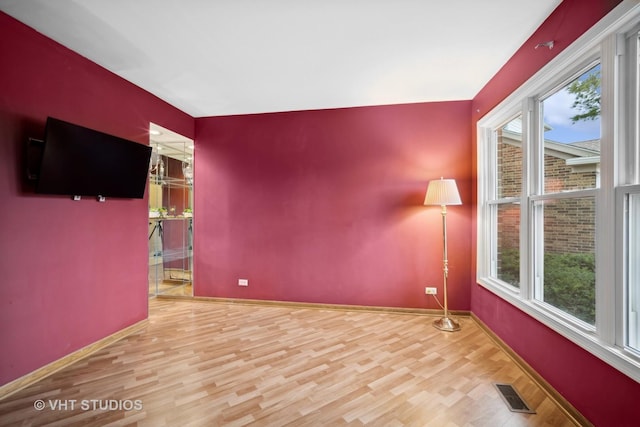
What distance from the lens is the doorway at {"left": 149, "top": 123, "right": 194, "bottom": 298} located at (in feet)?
14.1

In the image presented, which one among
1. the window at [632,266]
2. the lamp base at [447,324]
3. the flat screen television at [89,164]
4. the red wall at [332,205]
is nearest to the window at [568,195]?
the window at [632,266]

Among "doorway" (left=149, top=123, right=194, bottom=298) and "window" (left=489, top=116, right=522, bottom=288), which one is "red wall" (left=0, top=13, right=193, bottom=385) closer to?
"doorway" (left=149, top=123, right=194, bottom=298)

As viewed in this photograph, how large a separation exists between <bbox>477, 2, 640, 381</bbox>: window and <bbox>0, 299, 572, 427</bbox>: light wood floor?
67 cm

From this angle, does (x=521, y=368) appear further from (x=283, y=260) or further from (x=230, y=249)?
(x=230, y=249)

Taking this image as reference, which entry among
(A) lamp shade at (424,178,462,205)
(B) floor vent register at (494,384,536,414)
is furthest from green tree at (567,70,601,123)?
(B) floor vent register at (494,384,536,414)

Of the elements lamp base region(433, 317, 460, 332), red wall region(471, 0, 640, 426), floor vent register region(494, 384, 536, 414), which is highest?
red wall region(471, 0, 640, 426)

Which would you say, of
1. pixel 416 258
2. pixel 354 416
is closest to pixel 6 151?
pixel 354 416

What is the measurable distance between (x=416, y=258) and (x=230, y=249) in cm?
269

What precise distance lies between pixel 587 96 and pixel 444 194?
141 centimetres

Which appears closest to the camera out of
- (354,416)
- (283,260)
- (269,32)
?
(354,416)

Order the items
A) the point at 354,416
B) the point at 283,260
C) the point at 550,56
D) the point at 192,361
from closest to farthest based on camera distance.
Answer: the point at 354,416
the point at 550,56
the point at 192,361
the point at 283,260

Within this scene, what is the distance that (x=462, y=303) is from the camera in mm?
3455

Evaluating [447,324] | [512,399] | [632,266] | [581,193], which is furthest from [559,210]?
[447,324]

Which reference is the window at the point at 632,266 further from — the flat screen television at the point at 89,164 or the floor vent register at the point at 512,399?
the flat screen television at the point at 89,164
